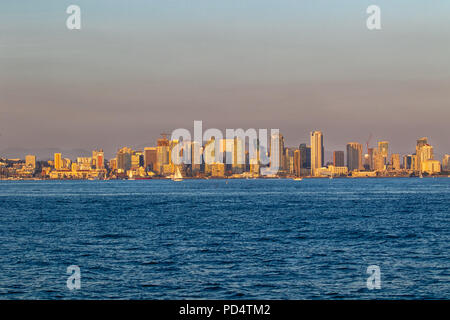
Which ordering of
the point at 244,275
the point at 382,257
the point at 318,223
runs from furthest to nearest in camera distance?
the point at 318,223 < the point at 382,257 < the point at 244,275

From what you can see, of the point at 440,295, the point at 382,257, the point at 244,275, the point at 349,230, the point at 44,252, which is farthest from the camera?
the point at 349,230

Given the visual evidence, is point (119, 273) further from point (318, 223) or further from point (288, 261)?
point (318, 223)

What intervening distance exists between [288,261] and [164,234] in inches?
806

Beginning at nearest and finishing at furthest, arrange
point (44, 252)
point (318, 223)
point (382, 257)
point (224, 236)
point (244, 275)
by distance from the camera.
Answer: point (244, 275)
point (382, 257)
point (44, 252)
point (224, 236)
point (318, 223)

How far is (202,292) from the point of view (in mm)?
27438

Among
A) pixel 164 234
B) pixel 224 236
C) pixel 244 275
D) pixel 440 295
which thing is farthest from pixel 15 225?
pixel 440 295

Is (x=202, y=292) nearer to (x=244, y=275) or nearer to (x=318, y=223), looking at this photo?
(x=244, y=275)
